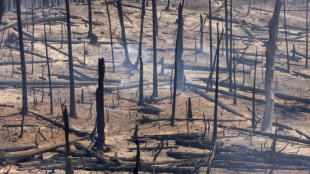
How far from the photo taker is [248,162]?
19328mm

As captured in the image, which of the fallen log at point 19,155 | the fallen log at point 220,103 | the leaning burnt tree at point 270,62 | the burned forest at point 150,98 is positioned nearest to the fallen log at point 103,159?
the burned forest at point 150,98

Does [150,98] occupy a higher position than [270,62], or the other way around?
[270,62]

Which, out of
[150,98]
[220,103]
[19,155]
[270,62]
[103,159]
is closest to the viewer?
[19,155]

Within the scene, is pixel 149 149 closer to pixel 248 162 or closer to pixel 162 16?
pixel 248 162

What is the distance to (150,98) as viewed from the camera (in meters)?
32.6

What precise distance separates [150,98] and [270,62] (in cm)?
1096

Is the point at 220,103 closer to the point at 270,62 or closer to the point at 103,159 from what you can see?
the point at 270,62

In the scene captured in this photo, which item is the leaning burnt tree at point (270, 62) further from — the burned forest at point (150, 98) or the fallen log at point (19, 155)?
the fallen log at point (19, 155)

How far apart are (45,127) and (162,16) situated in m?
36.0

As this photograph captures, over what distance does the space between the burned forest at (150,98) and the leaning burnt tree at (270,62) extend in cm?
6

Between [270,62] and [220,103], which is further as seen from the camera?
[220,103]

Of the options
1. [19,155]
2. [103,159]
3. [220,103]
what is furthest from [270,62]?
[19,155]

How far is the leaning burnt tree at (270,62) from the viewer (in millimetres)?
23688

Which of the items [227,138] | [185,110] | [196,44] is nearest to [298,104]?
[185,110]
